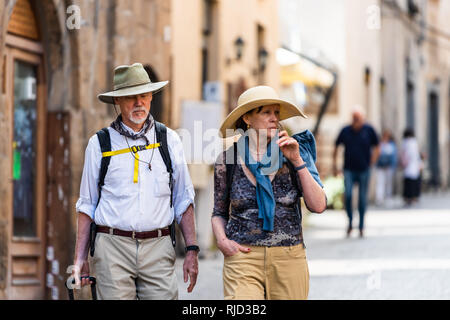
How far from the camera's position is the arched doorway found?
8195mm

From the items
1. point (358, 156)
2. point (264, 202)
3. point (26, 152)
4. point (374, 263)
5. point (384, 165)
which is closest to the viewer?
point (264, 202)

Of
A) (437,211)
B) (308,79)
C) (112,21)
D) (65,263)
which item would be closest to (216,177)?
(65,263)

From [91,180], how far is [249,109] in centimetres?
91

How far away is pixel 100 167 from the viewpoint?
4.86 metres

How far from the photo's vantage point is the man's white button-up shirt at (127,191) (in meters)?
4.82

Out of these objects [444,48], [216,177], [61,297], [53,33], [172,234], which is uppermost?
[444,48]

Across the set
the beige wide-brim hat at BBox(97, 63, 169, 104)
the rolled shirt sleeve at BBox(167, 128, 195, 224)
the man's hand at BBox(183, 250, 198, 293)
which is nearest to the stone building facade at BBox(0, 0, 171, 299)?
the beige wide-brim hat at BBox(97, 63, 169, 104)

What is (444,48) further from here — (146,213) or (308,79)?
(146,213)

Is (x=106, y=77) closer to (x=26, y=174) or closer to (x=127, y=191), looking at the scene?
(x=26, y=174)

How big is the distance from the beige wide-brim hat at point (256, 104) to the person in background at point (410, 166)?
55.8ft

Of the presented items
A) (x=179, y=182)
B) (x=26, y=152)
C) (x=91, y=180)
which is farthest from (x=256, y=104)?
(x=26, y=152)

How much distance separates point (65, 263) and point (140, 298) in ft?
12.7

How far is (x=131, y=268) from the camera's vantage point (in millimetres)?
4836

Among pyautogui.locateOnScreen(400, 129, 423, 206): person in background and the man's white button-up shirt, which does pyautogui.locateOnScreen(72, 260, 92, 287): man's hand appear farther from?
pyautogui.locateOnScreen(400, 129, 423, 206): person in background
